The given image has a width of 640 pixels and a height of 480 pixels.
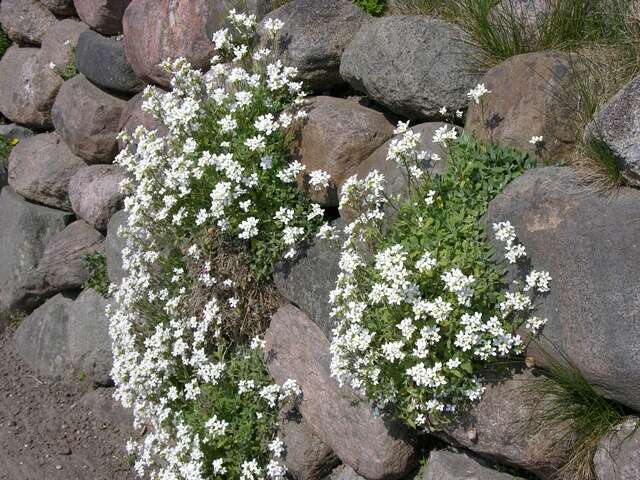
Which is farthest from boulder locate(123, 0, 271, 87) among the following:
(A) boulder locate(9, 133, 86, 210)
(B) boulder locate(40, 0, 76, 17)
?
(B) boulder locate(40, 0, 76, 17)

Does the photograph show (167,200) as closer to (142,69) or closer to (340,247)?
(340,247)

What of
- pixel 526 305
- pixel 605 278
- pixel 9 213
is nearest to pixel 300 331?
pixel 526 305

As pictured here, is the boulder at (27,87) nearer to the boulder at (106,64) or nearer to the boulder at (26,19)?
the boulder at (26,19)

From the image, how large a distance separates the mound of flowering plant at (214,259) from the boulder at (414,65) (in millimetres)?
463

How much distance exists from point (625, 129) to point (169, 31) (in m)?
3.68

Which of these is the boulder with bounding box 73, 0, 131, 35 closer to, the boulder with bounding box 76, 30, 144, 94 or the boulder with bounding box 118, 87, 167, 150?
the boulder with bounding box 76, 30, 144, 94

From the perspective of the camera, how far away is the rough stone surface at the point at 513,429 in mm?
3135

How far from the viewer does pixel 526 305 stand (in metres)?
3.22

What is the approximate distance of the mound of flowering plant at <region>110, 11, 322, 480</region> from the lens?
13.7ft

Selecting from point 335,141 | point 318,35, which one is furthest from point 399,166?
point 318,35

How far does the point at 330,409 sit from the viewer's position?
13.0ft

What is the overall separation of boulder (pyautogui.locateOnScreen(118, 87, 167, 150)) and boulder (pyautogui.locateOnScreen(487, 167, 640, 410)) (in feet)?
10.5

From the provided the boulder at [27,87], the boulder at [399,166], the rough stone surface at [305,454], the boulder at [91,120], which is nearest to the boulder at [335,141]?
the boulder at [399,166]

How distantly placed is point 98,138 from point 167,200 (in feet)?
8.23
